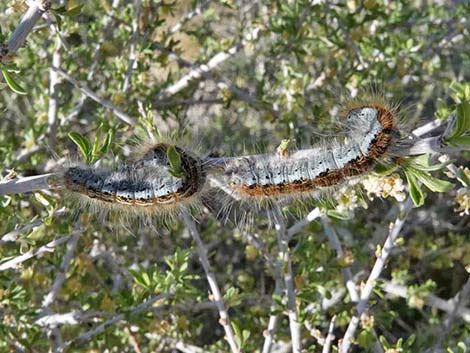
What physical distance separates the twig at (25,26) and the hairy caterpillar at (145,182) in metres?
0.40

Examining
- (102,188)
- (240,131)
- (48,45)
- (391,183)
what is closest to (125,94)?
(48,45)

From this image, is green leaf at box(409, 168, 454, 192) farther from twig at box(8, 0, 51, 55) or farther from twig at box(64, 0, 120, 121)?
twig at box(64, 0, 120, 121)

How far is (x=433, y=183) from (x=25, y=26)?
43.6 inches

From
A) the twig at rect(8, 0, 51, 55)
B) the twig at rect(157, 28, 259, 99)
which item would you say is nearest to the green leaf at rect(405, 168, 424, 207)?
the twig at rect(8, 0, 51, 55)

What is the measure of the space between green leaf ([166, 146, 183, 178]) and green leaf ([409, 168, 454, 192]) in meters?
0.61

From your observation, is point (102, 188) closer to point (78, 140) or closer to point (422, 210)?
point (78, 140)

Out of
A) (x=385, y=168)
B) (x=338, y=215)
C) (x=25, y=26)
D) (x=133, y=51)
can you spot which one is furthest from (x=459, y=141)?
(x=133, y=51)

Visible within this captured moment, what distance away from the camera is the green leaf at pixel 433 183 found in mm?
1497

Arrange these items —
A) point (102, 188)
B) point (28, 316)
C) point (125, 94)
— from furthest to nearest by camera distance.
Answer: point (125, 94) < point (28, 316) < point (102, 188)

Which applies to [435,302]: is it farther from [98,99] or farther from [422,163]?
[98,99]

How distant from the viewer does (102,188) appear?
1.85 m

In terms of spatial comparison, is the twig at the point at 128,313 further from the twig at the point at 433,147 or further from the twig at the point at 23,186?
the twig at the point at 433,147

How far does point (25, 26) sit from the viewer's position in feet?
5.41

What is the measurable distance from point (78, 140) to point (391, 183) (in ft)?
2.96
